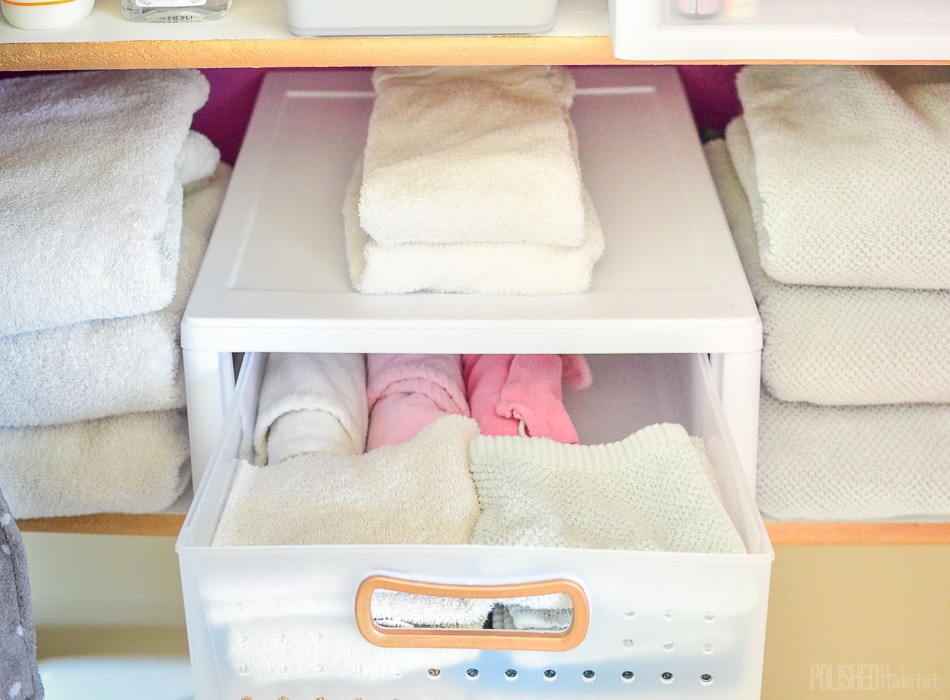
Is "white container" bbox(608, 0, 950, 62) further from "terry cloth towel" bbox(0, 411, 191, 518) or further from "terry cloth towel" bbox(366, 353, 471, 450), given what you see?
"terry cloth towel" bbox(0, 411, 191, 518)

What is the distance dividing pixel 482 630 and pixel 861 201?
43 centimetres

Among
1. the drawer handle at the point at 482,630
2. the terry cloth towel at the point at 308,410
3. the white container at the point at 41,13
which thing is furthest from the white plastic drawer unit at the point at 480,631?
the white container at the point at 41,13

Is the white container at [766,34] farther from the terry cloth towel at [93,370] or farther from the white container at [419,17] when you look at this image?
the terry cloth towel at [93,370]

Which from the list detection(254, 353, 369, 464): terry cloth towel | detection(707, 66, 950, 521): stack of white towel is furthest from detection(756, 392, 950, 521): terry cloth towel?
detection(254, 353, 369, 464): terry cloth towel

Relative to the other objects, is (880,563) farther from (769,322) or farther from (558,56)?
(558,56)

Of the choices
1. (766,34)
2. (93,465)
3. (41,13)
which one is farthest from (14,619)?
(766,34)

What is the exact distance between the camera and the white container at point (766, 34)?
0.69m

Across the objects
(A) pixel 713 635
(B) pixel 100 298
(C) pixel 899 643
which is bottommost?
(C) pixel 899 643

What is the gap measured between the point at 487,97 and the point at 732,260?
0.24 meters

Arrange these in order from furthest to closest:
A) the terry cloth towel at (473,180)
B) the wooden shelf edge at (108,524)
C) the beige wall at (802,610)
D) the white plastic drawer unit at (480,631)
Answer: the beige wall at (802,610)
the wooden shelf edge at (108,524)
the terry cloth towel at (473,180)
the white plastic drawer unit at (480,631)

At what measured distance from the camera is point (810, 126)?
0.87 metres

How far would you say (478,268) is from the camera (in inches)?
31.3

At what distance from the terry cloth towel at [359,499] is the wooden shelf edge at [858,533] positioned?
28cm

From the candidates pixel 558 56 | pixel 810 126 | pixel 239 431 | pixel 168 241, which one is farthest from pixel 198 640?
pixel 810 126
